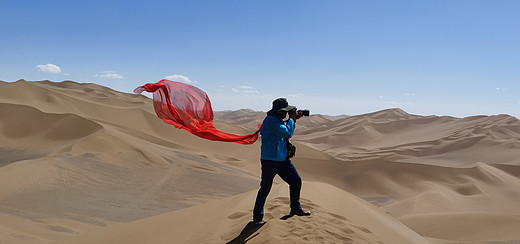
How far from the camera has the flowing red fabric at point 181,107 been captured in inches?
215

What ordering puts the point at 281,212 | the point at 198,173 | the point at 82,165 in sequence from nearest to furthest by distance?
the point at 281,212 < the point at 82,165 < the point at 198,173

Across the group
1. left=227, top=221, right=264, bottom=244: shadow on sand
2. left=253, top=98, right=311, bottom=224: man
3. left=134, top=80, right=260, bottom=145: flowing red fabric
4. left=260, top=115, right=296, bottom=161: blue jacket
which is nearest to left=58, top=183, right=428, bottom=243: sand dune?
left=227, top=221, right=264, bottom=244: shadow on sand

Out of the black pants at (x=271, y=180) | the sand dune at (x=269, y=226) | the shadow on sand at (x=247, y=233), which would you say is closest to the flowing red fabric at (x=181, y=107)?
the black pants at (x=271, y=180)

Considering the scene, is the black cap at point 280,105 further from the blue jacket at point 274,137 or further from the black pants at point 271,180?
the black pants at point 271,180

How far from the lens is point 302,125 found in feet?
310

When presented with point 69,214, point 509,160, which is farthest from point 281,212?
point 509,160

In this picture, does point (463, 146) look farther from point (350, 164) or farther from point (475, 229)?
point (475, 229)

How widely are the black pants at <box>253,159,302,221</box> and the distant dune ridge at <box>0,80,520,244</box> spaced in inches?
10.2

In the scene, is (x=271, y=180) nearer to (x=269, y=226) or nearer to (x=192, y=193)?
(x=269, y=226)

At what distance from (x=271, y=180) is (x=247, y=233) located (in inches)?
27.3

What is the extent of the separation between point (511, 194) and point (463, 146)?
22923mm

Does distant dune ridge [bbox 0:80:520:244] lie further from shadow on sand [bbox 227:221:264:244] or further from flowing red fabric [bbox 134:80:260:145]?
flowing red fabric [bbox 134:80:260:145]

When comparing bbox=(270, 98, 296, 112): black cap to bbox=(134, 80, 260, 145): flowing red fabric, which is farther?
bbox=(134, 80, 260, 145): flowing red fabric

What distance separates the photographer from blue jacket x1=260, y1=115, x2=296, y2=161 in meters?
4.19
